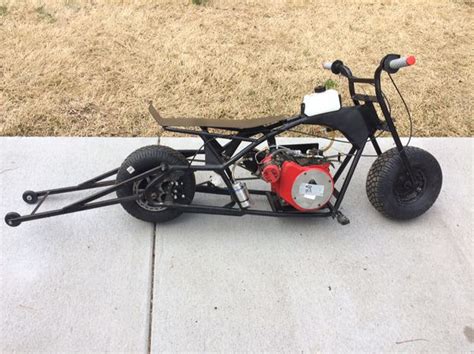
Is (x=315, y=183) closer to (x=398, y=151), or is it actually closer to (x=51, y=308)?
(x=398, y=151)

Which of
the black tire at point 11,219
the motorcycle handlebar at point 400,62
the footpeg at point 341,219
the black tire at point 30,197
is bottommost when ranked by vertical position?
the footpeg at point 341,219

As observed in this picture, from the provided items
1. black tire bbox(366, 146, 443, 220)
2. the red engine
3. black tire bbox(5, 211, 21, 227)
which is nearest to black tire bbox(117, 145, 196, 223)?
the red engine

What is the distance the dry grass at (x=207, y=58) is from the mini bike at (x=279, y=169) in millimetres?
1255

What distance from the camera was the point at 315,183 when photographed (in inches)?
99.3

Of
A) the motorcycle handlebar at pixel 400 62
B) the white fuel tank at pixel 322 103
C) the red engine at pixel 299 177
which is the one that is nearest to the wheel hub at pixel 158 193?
the red engine at pixel 299 177

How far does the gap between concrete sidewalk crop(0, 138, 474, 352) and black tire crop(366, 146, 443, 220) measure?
141mm

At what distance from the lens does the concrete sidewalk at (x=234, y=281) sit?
83.7 inches

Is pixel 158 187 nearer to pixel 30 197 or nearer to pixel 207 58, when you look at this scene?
pixel 30 197

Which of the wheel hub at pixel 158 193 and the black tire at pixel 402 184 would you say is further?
the black tire at pixel 402 184

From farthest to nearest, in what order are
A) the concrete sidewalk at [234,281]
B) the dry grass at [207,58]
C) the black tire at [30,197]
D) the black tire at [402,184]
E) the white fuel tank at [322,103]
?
the dry grass at [207,58], the black tire at [30,197], the black tire at [402,184], the white fuel tank at [322,103], the concrete sidewalk at [234,281]

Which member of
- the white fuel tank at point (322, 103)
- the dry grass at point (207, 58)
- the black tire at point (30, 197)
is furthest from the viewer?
the dry grass at point (207, 58)

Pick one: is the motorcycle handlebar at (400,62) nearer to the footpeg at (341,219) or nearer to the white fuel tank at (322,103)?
the white fuel tank at (322,103)

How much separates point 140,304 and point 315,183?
1178mm

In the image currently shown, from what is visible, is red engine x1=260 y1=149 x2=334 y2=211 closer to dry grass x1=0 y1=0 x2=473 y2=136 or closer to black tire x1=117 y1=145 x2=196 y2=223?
black tire x1=117 y1=145 x2=196 y2=223
